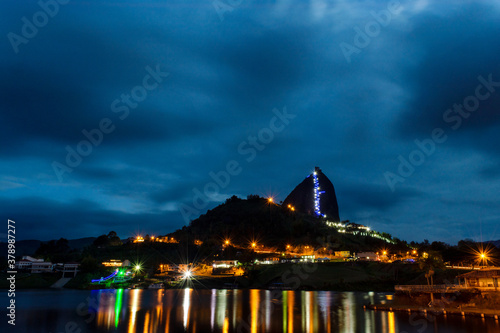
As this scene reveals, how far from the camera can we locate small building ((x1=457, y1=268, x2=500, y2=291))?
48.7 metres

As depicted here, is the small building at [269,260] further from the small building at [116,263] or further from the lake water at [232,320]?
the lake water at [232,320]

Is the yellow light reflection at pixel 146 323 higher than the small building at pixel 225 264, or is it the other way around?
the small building at pixel 225 264

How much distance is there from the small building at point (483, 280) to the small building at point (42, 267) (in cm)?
13225

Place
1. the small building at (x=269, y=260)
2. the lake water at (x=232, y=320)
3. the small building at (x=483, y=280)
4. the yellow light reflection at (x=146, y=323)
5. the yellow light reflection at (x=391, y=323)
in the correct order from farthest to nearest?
the small building at (x=269, y=260)
the small building at (x=483, y=280)
the yellow light reflection at (x=146, y=323)
the lake water at (x=232, y=320)
the yellow light reflection at (x=391, y=323)

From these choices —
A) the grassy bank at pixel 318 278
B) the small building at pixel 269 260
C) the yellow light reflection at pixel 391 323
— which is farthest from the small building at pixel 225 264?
the yellow light reflection at pixel 391 323

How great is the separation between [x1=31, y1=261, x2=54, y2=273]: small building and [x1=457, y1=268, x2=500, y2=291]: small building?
132249mm

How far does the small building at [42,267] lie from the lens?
128375 millimetres

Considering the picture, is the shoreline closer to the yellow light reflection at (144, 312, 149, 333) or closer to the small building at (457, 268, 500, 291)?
the small building at (457, 268, 500, 291)

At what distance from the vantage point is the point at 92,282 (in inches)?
4621

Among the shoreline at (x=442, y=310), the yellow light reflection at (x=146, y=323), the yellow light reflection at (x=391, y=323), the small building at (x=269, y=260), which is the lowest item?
the yellow light reflection at (x=146, y=323)

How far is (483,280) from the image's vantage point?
164 ft

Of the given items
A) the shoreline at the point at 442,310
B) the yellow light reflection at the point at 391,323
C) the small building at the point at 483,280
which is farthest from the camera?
the small building at the point at 483,280

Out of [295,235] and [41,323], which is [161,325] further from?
[295,235]

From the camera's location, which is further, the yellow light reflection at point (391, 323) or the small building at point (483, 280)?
the small building at point (483, 280)
